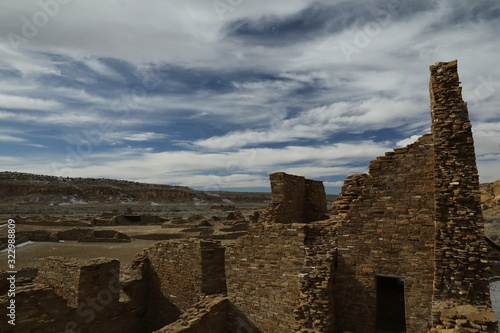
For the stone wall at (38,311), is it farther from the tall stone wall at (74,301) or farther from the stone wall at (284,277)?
the stone wall at (284,277)

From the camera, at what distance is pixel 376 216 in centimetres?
791

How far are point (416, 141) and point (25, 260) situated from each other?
2332cm

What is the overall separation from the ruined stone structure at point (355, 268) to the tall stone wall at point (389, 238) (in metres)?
0.02

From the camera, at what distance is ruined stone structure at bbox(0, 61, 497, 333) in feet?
22.4

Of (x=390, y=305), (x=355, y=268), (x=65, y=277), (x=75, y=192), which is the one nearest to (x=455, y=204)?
(x=355, y=268)

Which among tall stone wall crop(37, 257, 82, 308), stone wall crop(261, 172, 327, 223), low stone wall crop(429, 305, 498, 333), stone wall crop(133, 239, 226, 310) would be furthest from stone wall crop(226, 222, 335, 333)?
tall stone wall crop(37, 257, 82, 308)

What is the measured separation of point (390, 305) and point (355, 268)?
375 cm

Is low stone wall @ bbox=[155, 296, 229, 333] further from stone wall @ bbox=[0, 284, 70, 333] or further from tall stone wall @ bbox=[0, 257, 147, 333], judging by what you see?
stone wall @ bbox=[0, 284, 70, 333]

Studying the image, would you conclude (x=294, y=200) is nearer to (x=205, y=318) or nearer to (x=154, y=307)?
(x=205, y=318)

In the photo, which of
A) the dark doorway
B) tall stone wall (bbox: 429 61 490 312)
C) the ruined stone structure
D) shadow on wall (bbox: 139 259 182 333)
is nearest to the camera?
Answer: tall stone wall (bbox: 429 61 490 312)

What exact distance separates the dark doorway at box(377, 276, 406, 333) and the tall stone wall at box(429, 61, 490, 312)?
2806mm

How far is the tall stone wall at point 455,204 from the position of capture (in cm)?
662

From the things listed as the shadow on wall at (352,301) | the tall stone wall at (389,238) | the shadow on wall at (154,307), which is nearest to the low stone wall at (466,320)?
the tall stone wall at (389,238)

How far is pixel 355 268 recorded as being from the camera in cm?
802
